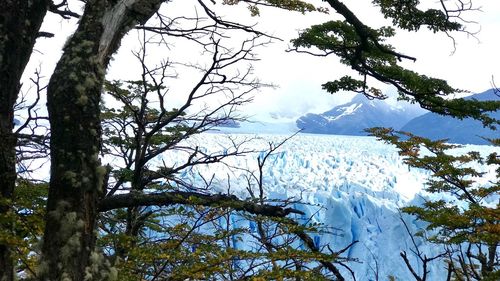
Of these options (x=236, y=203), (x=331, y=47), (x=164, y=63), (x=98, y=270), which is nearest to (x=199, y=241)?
(x=236, y=203)

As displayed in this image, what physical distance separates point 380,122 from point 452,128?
76.1ft

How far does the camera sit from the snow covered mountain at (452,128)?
192ft

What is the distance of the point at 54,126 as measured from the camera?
Answer: 1675 millimetres

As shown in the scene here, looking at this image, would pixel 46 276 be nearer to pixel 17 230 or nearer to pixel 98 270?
pixel 98 270

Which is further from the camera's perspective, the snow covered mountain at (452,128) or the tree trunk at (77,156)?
the snow covered mountain at (452,128)

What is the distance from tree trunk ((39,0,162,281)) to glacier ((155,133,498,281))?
38.2ft

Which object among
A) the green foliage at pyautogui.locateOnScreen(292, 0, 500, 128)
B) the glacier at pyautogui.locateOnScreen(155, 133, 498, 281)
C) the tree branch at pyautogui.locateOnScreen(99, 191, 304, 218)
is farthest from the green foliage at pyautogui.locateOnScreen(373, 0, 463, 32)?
the glacier at pyautogui.locateOnScreen(155, 133, 498, 281)

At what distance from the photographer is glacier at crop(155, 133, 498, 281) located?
1910 cm

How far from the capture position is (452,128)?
62906 millimetres

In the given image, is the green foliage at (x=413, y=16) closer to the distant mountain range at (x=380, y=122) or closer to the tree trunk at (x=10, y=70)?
the tree trunk at (x=10, y=70)

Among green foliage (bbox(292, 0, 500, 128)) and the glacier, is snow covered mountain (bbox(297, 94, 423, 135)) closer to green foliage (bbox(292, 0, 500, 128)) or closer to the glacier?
the glacier

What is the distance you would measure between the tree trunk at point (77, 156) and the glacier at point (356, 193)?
11.6 metres

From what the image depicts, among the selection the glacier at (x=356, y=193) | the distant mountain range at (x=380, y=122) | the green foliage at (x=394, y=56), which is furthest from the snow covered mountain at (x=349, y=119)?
the green foliage at (x=394, y=56)

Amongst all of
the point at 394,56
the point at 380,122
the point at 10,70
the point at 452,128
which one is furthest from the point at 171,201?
the point at 380,122
